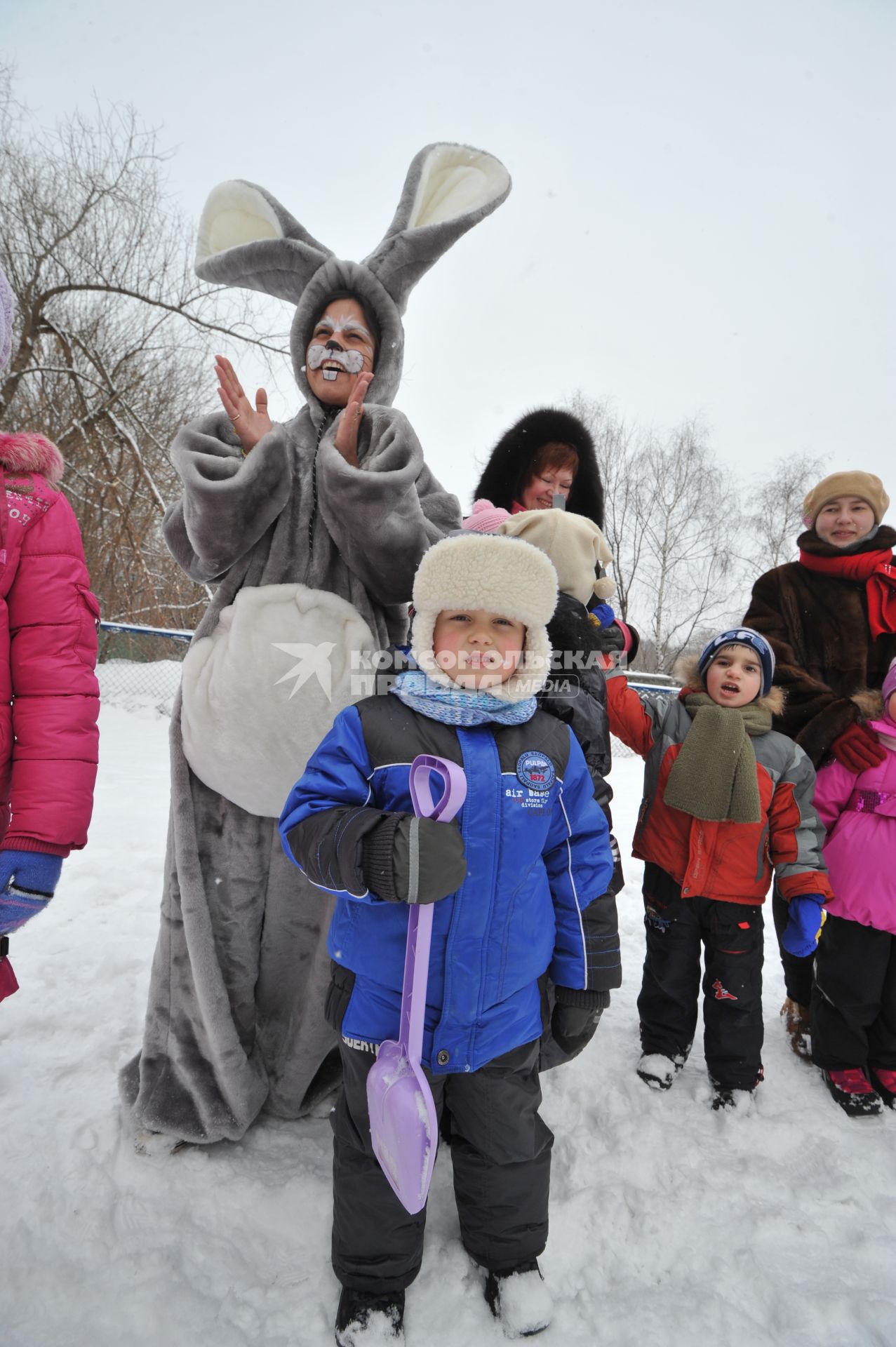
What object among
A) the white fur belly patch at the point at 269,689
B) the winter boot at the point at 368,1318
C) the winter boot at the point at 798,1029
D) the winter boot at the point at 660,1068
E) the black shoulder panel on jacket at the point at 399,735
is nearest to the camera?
the winter boot at the point at 368,1318

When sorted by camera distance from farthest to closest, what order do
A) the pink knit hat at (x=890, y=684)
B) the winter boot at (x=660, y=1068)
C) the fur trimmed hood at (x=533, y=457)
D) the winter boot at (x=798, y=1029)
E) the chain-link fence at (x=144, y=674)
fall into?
1. the chain-link fence at (x=144, y=674)
2. the fur trimmed hood at (x=533, y=457)
3. the winter boot at (x=798, y=1029)
4. the pink knit hat at (x=890, y=684)
5. the winter boot at (x=660, y=1068)

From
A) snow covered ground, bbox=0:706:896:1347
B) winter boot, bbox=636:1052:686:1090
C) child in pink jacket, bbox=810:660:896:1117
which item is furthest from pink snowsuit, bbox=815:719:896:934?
winter boot, bbox=636:1052:686:1090

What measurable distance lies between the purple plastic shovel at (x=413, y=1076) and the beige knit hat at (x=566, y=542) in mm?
994

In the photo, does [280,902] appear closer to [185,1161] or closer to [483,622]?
[185,1161]

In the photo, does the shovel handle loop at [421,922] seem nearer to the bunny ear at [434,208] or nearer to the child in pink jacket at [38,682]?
the child in pink jacket at [38,682]

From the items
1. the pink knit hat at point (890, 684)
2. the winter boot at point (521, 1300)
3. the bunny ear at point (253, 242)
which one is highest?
the bunny ear at point (253, 242)

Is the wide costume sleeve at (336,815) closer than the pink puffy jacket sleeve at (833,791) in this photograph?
Yes

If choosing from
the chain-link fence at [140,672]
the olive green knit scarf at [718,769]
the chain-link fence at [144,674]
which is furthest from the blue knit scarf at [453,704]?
the chain-link fence at [140,672]

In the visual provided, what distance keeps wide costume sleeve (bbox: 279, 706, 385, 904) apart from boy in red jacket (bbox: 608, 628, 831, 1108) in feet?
4.08

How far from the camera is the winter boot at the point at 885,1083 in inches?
84.1

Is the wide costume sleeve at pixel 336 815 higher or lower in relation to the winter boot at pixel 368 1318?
higher

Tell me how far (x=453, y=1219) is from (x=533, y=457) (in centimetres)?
251

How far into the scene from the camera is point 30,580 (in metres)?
1.33

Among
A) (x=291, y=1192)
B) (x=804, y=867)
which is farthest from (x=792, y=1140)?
(x=291, y=1192)
